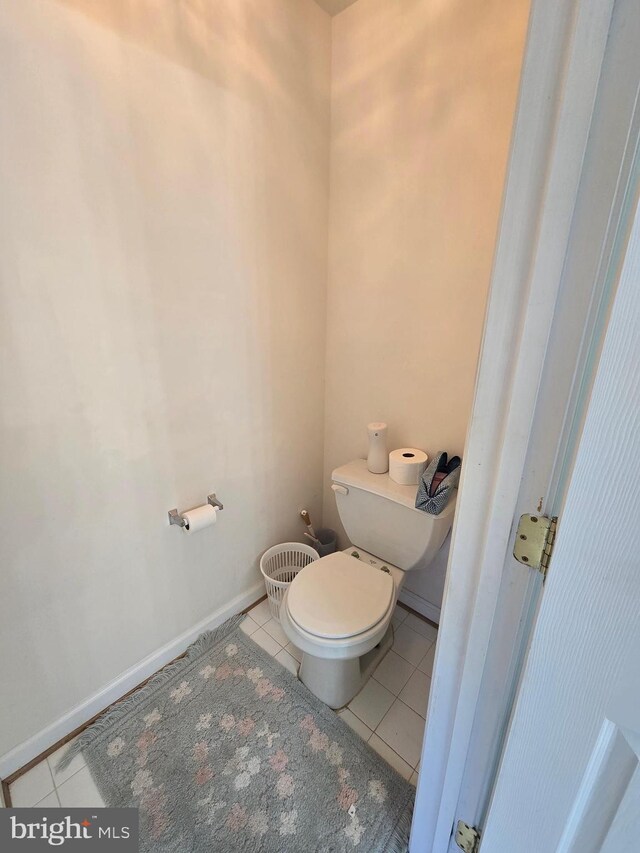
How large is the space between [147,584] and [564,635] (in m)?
1.34

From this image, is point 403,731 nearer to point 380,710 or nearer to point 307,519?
point 380,710

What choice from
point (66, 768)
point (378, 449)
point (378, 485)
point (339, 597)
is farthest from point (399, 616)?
point (66, 768)

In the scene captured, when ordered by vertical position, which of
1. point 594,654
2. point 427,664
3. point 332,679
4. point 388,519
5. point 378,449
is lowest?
point 427,664

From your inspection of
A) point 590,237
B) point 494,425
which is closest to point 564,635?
point 494,425

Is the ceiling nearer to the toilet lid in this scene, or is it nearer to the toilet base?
the toilet lid

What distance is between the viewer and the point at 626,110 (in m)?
0.37

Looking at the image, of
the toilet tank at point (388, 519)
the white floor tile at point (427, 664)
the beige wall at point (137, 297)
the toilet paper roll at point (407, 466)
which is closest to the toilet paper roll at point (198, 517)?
the beige wall at point (137, 297)

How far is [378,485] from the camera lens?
4.61 ft

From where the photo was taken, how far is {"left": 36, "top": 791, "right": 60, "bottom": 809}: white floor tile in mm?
1014

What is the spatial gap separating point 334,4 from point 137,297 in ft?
4.50

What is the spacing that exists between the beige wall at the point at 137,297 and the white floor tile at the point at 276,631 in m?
0.28

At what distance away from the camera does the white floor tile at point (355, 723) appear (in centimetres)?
121

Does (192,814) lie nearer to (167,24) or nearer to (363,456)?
(363,456)

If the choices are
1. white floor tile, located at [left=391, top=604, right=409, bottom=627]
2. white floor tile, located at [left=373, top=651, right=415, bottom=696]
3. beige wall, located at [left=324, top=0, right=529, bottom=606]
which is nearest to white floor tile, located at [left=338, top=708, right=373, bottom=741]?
white floor tile, located at [left=373, top=651, right=415, bottom=696]
